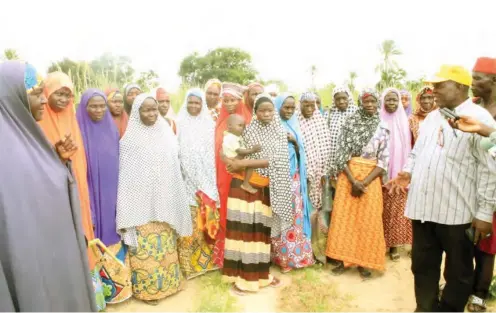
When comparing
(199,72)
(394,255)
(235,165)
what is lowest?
(394,255)

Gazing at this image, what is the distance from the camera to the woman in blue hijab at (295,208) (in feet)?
12.8

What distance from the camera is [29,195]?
1.74 m

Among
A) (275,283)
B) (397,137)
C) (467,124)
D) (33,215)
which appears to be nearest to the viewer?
(33,215)

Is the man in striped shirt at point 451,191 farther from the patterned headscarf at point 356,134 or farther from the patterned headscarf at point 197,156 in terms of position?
the patterned headscarf at point 197,156

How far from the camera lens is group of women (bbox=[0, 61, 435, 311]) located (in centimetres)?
325

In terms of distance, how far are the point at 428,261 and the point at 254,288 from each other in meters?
1.52

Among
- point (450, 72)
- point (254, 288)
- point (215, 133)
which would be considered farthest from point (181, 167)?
point (450, 72)

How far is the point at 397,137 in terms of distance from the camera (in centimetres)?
433

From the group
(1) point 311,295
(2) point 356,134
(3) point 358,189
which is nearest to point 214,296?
(1) point 311,295

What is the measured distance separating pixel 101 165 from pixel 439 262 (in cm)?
269

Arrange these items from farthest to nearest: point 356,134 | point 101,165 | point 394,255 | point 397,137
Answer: point 394,255 < point 397,137 < point 356,134 < point 101,165

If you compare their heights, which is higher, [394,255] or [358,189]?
[358,189]

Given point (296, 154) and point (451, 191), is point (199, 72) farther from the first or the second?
point (451, 191)

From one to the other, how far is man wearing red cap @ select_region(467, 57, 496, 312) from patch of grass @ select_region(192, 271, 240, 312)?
198cm
